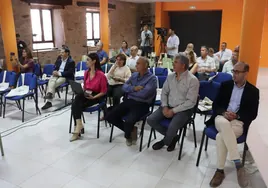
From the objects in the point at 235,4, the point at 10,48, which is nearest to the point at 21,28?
the point at 10,48

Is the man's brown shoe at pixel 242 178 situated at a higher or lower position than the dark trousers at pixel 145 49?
lower

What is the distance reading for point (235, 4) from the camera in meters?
9.27

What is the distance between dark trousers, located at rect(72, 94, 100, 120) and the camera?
135 inches

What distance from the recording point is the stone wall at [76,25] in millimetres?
7209

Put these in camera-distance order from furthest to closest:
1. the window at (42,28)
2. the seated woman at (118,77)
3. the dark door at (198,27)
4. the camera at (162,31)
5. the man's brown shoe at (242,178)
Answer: the dark door at (198,27)
the camera at (162,31)
the window at (42,28)
the seated woman at (118,77)
the man's brown shoe at (242,178)

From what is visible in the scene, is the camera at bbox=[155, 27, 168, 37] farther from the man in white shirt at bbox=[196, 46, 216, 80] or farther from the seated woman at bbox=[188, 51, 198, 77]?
the seated woman at bbox=[188, 51, 198, 77]

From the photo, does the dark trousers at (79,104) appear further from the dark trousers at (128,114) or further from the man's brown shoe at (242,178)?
the man's brown shoe at (242,178)

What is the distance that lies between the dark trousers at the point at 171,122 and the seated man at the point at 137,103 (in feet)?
0.77

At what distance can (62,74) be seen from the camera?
4.87 metres

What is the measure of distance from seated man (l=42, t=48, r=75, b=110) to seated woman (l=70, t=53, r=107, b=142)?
1337 mm

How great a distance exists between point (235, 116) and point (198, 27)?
9.24 metres

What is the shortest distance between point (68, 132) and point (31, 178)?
1.15 meters

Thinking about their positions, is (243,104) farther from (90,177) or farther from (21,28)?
(21,28)

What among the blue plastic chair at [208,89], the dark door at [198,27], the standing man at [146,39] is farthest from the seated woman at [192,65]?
the dark door at [198,27]
